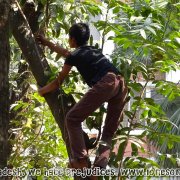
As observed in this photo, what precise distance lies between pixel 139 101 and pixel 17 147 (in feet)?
5.37

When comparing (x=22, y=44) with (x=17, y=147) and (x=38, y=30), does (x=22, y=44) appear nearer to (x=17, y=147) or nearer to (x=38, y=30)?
(x=38, y=30)

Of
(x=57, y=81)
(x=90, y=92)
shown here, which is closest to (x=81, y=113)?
(x=90, y=92)

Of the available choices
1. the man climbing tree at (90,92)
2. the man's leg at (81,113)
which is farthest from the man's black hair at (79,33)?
the man's leg at (81,113)

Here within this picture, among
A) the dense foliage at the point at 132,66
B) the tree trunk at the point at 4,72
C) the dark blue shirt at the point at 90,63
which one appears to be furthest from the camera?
the dense foliage at the point at 132,66

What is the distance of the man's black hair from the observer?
337 cm

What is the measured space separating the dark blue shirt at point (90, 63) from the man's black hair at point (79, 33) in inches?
4.7

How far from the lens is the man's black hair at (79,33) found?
337 centimetres

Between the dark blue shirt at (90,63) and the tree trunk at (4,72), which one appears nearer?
the tree trunk at (4,72)

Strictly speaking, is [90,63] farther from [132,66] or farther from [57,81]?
[132,66]

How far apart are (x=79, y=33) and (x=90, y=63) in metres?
0.30

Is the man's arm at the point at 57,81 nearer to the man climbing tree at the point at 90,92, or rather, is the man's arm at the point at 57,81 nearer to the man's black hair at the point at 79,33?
the man climbing tree at the point at 90,92

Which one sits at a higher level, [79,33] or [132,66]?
[79,33]

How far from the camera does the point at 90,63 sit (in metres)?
3.23

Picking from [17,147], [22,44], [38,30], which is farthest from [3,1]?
[17,147]
